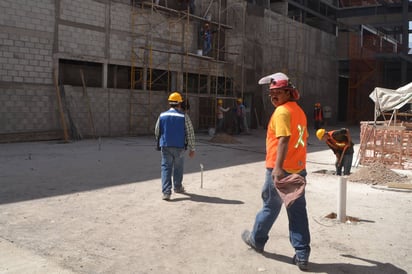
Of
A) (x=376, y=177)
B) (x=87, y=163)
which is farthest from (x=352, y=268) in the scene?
(x=87, y=163)

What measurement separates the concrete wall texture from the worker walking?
1317 cm

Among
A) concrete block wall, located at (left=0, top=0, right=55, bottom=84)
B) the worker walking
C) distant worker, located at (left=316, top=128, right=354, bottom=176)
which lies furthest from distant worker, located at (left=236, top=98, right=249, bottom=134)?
the worker walking

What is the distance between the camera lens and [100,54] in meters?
18.2

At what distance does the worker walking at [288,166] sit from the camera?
164 inches

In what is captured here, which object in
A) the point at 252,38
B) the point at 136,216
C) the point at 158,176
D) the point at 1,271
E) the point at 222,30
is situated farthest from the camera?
the point at 252,38

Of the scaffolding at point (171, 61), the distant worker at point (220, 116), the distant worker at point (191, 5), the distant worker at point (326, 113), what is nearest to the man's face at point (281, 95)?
the scaffolding at point (171, 61)

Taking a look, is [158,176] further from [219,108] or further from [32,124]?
[219,108]

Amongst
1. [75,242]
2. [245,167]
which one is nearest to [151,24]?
[245,167]

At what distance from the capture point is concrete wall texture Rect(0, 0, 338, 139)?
1543 cm

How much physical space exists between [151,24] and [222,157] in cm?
942

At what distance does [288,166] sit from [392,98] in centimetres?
1012

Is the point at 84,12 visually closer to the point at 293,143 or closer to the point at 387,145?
the point at 387,145

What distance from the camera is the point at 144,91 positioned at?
1998 centimetres

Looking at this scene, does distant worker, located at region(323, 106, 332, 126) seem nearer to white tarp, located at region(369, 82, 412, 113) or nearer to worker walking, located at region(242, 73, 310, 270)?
white tarp, located at region(369, 82, 412, 113)
